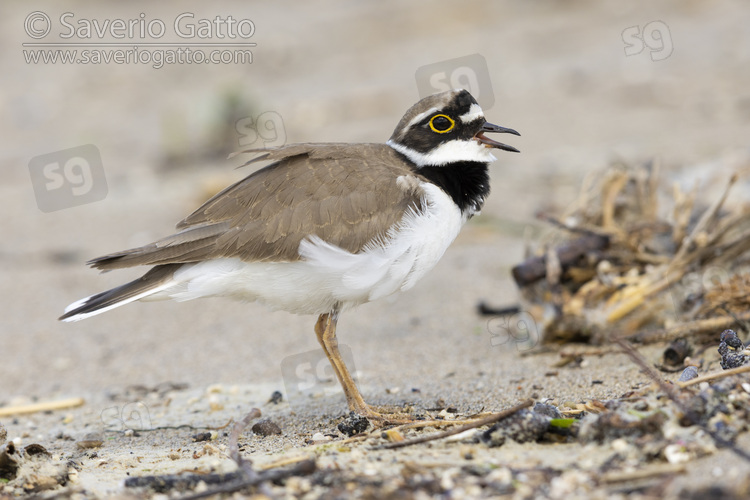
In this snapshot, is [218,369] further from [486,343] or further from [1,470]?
[1,470]

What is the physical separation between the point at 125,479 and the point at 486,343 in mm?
2954

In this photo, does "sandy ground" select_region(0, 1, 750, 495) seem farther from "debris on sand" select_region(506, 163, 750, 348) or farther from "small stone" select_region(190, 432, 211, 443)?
"debris on sand" select_region(506, 163, 750, 348)

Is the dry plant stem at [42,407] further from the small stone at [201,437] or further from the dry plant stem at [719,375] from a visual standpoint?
the dry plant stem at [719,375]

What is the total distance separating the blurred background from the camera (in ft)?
20.0

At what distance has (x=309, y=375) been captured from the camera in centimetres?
529

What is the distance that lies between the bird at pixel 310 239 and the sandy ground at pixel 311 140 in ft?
2.25

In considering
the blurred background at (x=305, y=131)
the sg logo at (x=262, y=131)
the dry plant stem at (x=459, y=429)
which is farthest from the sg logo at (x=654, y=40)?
the dry plant stem at (x=459, y=429)

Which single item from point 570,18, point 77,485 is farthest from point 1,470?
point 570,18

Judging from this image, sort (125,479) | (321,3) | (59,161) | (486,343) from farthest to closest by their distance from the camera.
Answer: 1. (321,3)
2. (59,161)
3. (486,343)
4. (125,479)

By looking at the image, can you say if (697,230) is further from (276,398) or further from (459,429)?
(276,398)

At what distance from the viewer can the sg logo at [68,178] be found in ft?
31.2

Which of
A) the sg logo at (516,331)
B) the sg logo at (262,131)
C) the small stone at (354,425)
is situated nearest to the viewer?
the small stone at (354,425)

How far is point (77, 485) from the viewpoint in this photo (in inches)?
130

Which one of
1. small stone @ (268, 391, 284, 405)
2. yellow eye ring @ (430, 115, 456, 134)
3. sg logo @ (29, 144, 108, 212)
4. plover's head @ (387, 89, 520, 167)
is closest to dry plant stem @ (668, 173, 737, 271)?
plover's head @ (387, 89, 520, 167)
